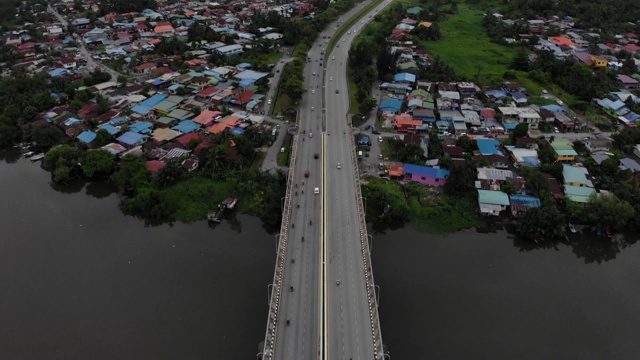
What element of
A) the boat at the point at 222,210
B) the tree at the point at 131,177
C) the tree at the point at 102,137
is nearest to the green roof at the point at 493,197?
the boat at the point at 222,210

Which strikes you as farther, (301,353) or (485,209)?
(485,209)

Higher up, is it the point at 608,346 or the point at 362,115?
the point at 362,115

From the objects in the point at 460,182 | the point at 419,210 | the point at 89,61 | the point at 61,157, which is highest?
the point at 89,61

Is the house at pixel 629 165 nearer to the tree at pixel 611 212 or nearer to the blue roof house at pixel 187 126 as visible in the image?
the tree at pixel 611 212

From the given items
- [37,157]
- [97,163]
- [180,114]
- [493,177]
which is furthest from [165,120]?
[493,177]

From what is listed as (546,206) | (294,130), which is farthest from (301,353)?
(294,130)

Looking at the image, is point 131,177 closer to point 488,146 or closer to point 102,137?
point 102,137

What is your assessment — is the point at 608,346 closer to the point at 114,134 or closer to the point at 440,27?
the point at 114,134
